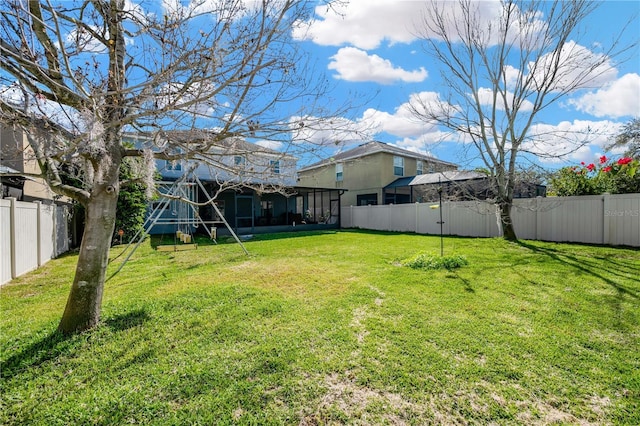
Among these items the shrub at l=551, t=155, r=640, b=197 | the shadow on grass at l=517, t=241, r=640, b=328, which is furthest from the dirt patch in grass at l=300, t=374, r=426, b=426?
the shrub at l=551, t=155, r=640, b=197

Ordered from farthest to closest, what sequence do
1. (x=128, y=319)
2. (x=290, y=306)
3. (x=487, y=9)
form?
(x=487, y=9) → (x=290, y=306) → (x=128, y=319)

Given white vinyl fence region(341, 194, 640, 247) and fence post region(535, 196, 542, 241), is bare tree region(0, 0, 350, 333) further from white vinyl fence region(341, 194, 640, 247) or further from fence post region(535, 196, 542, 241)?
fence post region(535, 196, 542, 241)

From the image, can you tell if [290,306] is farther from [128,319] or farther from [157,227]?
[157,227]

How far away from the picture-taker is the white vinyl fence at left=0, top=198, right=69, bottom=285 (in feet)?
18.5

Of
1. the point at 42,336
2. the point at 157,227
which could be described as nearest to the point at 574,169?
the point at 42,336

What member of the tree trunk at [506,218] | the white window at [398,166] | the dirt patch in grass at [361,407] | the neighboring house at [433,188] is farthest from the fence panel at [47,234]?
the white window at [398,166]

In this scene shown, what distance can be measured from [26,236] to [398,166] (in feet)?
66.6

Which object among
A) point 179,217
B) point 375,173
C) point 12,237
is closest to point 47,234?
point 12,237

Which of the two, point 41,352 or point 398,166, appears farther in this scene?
point 398,166

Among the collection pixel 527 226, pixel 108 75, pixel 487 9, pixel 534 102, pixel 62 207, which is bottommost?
pixel 527 226

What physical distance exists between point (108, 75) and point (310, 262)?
571 centimetres

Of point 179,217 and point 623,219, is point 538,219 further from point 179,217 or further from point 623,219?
point 179,217

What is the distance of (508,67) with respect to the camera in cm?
1043

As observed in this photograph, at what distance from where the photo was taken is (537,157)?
1016 centimetres
